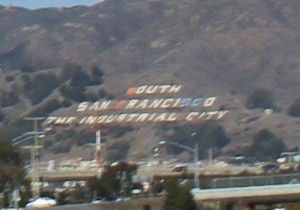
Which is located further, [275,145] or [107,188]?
[275,145]

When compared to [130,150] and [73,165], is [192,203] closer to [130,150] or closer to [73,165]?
[73,165]

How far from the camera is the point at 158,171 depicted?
505 feet

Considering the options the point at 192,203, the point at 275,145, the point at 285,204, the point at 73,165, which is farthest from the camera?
the point at 275,145

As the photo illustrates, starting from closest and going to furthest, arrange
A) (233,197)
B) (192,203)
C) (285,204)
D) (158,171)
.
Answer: (192,203) < (233,197) < (285,204) < (158,171)

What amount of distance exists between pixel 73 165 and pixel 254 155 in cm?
2764

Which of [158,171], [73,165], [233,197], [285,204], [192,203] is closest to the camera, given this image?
[192,203]

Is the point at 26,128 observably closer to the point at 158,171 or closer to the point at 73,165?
the point at 73,165

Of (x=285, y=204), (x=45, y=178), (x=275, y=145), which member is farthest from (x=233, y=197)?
(x=275, y=145)

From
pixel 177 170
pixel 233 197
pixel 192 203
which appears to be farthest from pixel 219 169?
pixel 192 203

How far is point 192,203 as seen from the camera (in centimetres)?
7700

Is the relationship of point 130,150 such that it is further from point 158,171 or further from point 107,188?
point 107,188

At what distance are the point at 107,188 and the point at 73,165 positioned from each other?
73438 millimetres

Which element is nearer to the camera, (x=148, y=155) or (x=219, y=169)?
(x=219, y=169)

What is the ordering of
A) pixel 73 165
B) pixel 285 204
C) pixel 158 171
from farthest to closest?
pixel 73 165, pixel 158 171, pixel 285 204
